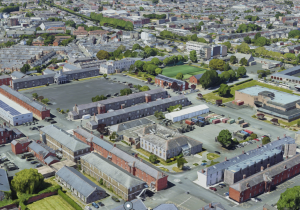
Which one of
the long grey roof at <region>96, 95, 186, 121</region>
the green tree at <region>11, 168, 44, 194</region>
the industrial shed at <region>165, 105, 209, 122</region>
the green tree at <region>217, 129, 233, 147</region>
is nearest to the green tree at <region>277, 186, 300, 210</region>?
the green tree at <region>217, 129, 233, 147</region>

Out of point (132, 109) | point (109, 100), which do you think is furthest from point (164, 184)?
point (109, 100)

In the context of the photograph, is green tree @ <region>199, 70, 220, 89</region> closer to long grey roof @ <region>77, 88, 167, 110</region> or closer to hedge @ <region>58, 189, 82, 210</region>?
long grey roof @ <region>77, 88, 167, 110</region>

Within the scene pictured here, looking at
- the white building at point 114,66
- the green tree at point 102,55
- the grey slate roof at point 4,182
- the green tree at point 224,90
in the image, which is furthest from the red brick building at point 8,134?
the green tree at point 102,55

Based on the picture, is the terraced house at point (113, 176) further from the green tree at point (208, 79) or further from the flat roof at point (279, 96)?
the green tree at point (208, 79)

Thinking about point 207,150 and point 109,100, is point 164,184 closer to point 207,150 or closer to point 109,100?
point 207,150

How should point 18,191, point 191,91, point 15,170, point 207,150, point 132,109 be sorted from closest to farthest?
point 18,191 → point 15,170 → point 207,150 → point 132,109 → point 191,91

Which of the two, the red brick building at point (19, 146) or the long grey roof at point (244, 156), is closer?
the long grey roof at point (244, 156)
